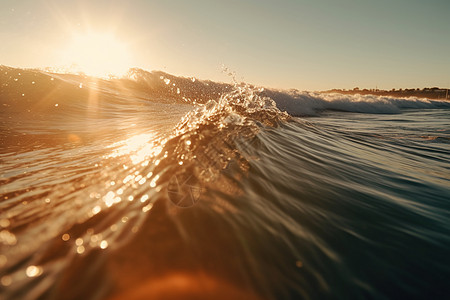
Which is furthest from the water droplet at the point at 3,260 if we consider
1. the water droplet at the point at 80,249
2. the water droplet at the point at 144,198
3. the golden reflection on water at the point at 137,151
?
the golden reflection on water at the point at 137,151

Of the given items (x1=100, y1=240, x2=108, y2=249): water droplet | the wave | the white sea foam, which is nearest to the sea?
(x1=100, y1=240, x2=108, y2=249): water droplet

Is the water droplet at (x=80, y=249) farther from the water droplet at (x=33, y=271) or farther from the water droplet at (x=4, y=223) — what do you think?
the water droplet at (x=4, y=223)

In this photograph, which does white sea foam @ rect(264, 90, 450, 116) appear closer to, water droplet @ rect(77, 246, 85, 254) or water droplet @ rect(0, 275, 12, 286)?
A: water droplet @ rect(77, 246, 85, 254)

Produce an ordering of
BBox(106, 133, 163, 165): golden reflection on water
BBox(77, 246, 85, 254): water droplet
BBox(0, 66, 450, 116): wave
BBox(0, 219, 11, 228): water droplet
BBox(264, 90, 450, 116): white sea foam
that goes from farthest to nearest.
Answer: BBox(264, 90, 450, 116): white sea foam → BBox(0, 66, 450, 116): wave → BBox(106, 133, 163, 165): golden reflection on water → BBox(0, 219, 11, 228): water droplet → BBox(77, 246, 85, 254): water droplet

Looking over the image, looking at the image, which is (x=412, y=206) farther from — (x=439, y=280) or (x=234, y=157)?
(x=234, y=157)

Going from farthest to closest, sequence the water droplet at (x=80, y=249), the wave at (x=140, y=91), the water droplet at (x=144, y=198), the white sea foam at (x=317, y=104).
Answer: the white sea foam at (x=317, y=104) → the wave at (x=140, y=91) → the water droplet at (x=144, y=198) → the water droplet at (x=80, y=249)

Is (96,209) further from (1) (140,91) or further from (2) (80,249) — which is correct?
(1) (140,91)

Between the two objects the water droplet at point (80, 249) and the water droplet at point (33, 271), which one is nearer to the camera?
the water droplet at point (33, 271)

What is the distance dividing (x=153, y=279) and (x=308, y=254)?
72 cm

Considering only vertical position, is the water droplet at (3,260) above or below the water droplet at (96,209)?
below

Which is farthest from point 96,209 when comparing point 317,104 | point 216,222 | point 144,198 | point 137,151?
point 317,104

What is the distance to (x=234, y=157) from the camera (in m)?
2.28

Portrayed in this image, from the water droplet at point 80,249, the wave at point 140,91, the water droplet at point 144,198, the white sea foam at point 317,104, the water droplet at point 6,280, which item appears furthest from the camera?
the white sea foam at point 317,104

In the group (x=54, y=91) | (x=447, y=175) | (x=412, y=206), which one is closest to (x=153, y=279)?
(x=412, y=206)
